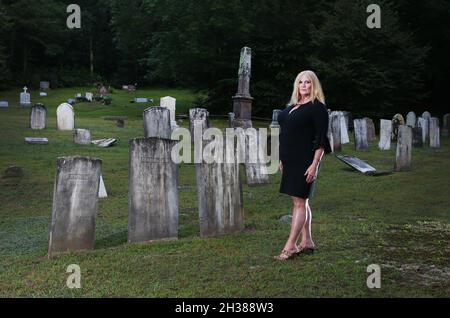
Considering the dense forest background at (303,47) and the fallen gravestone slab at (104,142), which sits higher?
the dense forest background at (303,47)

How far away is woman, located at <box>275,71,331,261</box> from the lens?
534 centimetres

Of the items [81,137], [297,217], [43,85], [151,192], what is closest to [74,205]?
[151,192]

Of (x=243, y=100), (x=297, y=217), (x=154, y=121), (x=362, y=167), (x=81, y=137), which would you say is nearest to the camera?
(x=297, y=217)

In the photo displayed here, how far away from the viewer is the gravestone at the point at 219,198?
671cm

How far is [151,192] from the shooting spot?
6.54 m

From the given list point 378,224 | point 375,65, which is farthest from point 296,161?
point 375,65

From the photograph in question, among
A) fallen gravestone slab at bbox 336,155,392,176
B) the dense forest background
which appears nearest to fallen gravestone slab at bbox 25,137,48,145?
fallen gravestone slab at bbox 336,155,392,176

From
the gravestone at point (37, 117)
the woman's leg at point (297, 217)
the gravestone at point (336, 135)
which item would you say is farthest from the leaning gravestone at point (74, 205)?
the gravestone at point (37, 117)

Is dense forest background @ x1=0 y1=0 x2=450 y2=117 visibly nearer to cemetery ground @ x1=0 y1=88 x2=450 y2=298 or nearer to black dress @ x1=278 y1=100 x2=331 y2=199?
cemetery ground @ x1=0 y1=88 x2=450 y2=298

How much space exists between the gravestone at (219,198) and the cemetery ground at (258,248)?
20 centimetres

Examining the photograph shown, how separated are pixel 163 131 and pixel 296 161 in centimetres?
985

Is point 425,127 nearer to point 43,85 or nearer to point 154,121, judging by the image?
point 154,121

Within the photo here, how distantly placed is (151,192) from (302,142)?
2134 millimetres

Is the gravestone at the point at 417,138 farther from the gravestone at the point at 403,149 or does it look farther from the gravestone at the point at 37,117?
the gravestone at the point at 37,117
